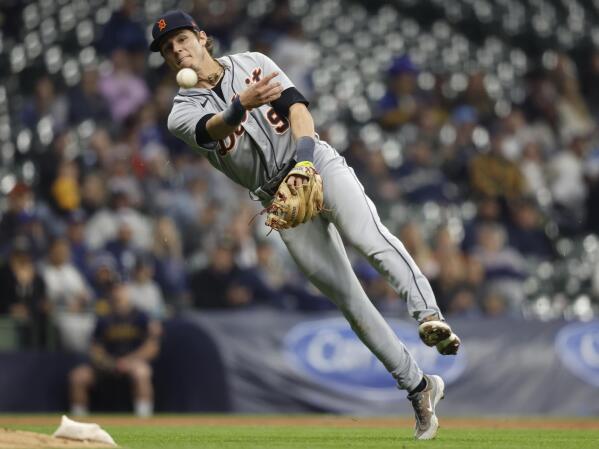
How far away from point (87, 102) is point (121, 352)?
10.0ft

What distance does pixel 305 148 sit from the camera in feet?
18.7

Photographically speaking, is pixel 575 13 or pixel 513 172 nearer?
pixel 513 172

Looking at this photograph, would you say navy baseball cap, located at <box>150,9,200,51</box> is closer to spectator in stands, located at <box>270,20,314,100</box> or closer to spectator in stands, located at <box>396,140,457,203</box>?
spectator in stands, located at <box>396,140,457,203</box>

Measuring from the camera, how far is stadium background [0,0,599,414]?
10.5 m

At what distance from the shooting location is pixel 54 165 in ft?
37.3

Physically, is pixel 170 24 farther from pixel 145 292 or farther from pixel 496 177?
pixel 496 177

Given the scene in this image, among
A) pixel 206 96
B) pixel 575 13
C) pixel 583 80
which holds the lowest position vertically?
pixel 206 96

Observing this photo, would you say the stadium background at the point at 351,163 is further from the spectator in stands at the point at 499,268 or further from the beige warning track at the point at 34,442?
the beige warning track at the point at 34,442

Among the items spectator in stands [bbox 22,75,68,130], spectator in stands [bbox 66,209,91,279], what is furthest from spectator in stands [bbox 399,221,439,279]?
spectator in stands [bbox 22,75,68,130]

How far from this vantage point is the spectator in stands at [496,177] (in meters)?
13.0

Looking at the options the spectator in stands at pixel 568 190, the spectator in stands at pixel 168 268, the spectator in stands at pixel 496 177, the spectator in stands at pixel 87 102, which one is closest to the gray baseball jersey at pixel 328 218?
the spectator in stands at pixel 168 268

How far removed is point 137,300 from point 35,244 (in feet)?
3.49

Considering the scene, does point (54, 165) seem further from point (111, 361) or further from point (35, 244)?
point (111, 361)

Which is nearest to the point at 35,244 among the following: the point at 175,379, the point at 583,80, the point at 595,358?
the point at 175,379
